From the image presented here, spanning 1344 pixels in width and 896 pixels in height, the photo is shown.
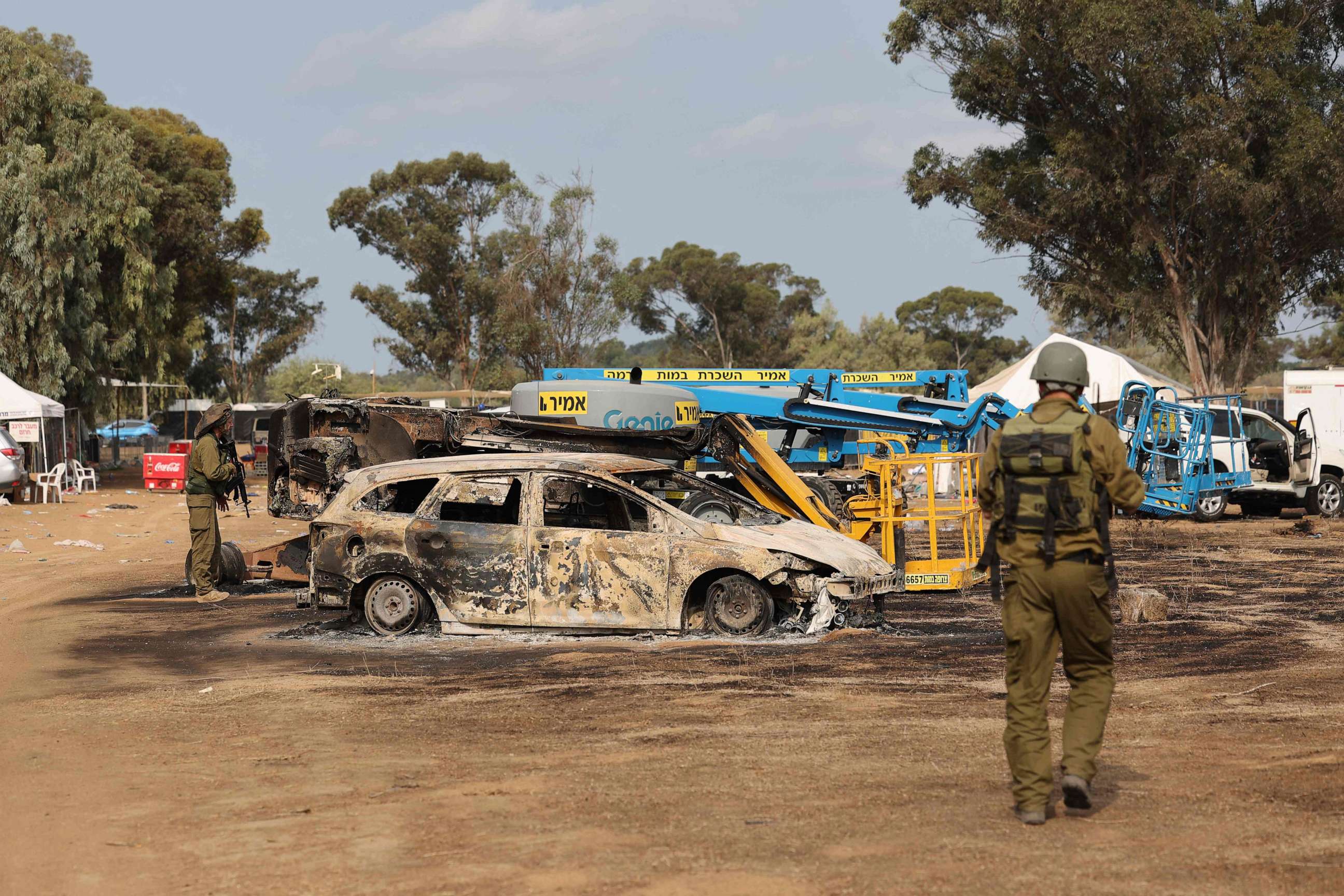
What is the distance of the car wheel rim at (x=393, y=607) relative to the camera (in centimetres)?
1088

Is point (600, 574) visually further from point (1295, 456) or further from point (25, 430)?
point (25, 430)

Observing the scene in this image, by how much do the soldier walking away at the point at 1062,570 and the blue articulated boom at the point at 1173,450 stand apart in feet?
55.5

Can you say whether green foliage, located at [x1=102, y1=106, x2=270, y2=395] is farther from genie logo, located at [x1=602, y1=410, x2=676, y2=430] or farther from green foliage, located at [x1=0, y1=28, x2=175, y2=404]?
genie logo, located at [x1=602, y1=410, x2=676, y2=430]

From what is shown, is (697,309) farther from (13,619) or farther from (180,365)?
(13,619)

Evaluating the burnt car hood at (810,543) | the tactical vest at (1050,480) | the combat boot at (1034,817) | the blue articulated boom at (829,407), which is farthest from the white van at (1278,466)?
the combat boot at (1034,817)

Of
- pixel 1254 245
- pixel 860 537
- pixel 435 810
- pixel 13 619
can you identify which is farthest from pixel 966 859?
pixel 1254 245

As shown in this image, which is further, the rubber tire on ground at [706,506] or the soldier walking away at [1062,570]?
the rubber tire on ground at [706,506]

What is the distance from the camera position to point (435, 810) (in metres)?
5.93

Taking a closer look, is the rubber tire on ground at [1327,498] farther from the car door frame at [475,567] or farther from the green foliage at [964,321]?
the green foliage at [964,321]

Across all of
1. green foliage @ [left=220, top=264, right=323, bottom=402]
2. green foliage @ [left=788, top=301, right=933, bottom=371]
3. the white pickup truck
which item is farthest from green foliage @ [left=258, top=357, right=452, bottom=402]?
the white pickup truck

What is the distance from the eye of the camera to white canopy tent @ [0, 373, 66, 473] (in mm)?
31078

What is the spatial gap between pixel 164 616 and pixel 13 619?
138 cm

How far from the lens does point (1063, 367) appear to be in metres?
5.98

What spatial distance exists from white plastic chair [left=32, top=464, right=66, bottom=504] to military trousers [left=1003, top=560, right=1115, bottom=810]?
27.5m
